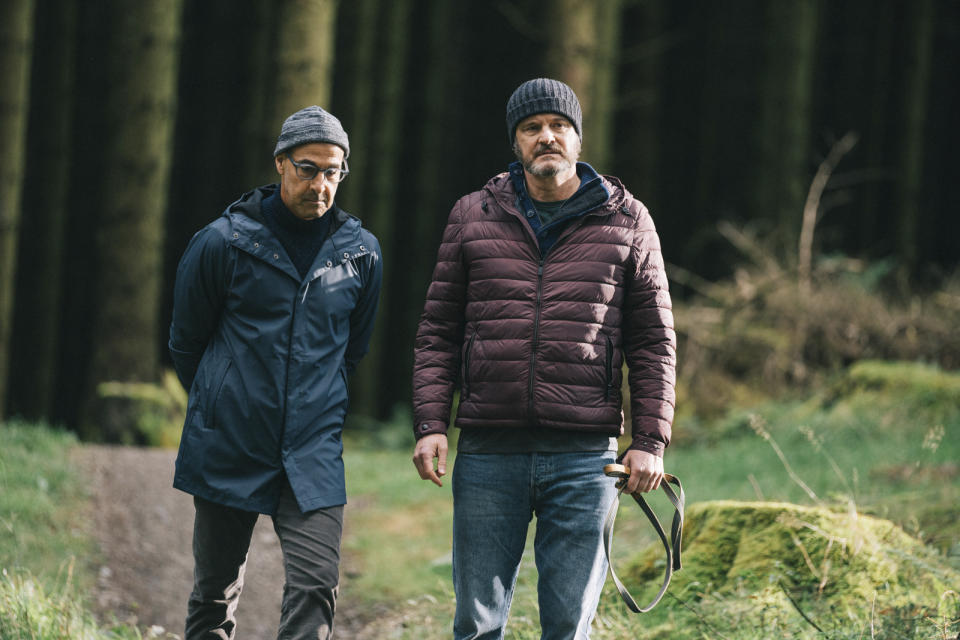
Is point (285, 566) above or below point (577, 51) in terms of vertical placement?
below

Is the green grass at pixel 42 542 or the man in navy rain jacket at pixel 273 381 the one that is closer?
the man in navy rain jacket at pixel 273 381

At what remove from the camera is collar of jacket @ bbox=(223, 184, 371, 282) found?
144 inches

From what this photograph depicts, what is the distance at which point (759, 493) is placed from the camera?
16.2 ft

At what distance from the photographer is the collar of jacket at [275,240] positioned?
366 centimetres

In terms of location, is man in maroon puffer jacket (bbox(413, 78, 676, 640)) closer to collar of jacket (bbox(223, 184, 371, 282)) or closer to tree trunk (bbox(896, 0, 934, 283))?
collar of jacket (bbox(223, 184, 371, 282))

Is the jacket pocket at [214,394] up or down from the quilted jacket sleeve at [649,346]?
down

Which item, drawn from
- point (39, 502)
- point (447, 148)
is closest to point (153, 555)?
point (39, 502)

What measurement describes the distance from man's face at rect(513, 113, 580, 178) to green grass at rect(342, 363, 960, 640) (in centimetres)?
179

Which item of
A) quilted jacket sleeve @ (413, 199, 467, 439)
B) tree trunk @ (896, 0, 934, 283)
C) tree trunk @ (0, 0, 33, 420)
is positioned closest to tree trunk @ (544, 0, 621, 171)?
tree trunk @ (0, 0, 33, 420)

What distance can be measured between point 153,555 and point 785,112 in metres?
10.1

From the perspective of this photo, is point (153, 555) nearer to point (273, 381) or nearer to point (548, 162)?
point (273, 381)

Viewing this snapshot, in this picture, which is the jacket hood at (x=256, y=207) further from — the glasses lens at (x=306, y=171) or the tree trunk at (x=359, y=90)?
the tree trunk at (x=359, y=90)

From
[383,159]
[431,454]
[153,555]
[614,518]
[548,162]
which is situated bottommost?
[153,555]

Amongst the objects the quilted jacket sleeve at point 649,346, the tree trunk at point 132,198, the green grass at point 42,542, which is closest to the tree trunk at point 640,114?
the tree trunk at point 132,198
